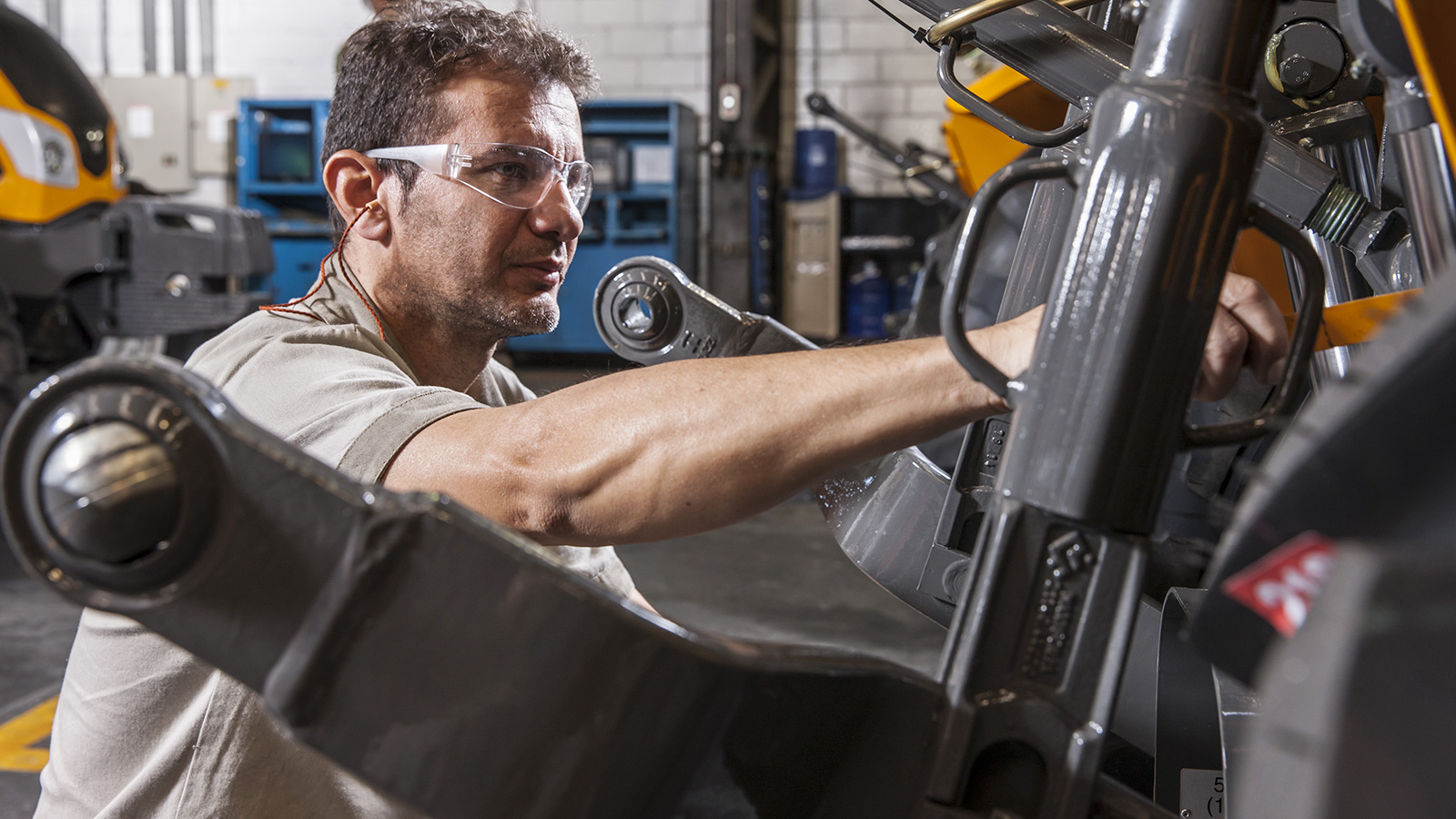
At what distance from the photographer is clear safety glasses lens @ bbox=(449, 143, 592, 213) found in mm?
1264

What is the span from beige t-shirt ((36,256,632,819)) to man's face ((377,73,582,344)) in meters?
0.25

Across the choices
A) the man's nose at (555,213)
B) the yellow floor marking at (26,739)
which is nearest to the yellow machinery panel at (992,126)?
the man's nose at (555,213)

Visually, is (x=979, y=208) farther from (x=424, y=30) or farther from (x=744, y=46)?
(x=744, y=46)

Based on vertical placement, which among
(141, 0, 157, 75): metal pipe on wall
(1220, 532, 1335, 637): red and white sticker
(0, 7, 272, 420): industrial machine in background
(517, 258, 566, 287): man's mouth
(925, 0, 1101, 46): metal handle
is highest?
(141, 0, 157, 75): metal pipe on wall

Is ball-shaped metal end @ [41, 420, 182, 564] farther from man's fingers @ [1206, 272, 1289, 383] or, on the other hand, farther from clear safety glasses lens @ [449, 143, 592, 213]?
clear safety glasses lens @ [449, 143, 592, 213]

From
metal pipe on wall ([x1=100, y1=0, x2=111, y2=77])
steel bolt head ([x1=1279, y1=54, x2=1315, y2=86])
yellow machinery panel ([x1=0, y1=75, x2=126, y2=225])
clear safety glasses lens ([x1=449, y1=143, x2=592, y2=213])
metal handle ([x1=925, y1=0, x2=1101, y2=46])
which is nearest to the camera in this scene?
metal handle ([x1=925, y1=0, x2=1101, y2=46])

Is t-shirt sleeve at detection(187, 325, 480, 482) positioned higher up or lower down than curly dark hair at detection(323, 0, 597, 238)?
lower down

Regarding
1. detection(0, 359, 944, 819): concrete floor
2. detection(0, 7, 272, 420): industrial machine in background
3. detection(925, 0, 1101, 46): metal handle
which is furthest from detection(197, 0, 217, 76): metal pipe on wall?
Answer: detection(925, 0, 1101, 46): metal handle

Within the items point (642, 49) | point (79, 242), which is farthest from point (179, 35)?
point (79, 242)

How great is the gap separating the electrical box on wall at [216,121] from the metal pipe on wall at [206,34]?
15.0 inches

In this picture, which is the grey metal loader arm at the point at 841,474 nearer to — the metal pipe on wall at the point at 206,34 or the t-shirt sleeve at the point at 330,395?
the t-shirt sleeve at the point at 330,395

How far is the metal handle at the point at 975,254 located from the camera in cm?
59

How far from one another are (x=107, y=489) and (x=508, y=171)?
876mm

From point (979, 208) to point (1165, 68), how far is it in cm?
12
